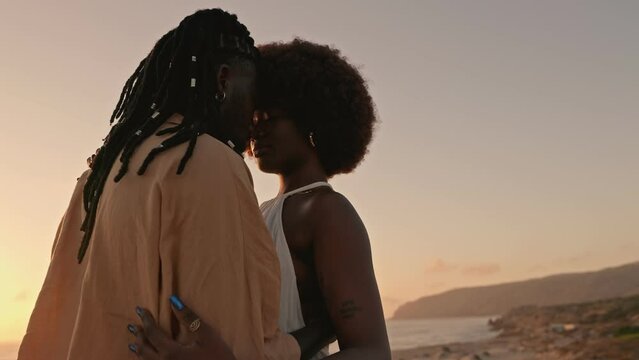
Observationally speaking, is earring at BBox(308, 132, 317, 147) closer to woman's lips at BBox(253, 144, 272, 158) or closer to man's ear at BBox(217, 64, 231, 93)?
woman's lips at BBox(253, 144, 272, 158)

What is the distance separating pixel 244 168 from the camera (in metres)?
2.02

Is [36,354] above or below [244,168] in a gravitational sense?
below

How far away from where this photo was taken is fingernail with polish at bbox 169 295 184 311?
185cm

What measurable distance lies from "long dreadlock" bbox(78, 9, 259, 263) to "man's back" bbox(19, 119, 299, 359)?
8 cm

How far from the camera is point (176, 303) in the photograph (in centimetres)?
185

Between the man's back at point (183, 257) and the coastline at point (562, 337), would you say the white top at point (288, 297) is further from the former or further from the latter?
the coastline at point (562, 337)

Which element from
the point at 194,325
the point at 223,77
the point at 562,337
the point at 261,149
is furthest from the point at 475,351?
the point at 194,325

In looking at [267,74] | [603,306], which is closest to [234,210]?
[267,74]

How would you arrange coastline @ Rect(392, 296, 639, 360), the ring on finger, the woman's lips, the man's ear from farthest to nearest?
1. coastline @ Rect(392, 296, 639, 360)
2. the woman's lips
3. the man's ear
4. the ring on finger

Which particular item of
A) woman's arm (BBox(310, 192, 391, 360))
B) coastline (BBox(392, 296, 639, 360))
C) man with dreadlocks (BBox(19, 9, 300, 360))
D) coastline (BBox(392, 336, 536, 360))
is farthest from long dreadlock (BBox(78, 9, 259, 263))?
coastline (BBox(392, 336, 536, 360))

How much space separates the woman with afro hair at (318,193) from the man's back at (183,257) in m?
0.73

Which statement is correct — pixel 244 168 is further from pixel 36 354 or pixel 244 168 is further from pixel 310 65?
pixel 310 65

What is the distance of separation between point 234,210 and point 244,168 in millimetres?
147

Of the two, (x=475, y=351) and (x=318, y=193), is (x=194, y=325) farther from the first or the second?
(x=475, y=351)
